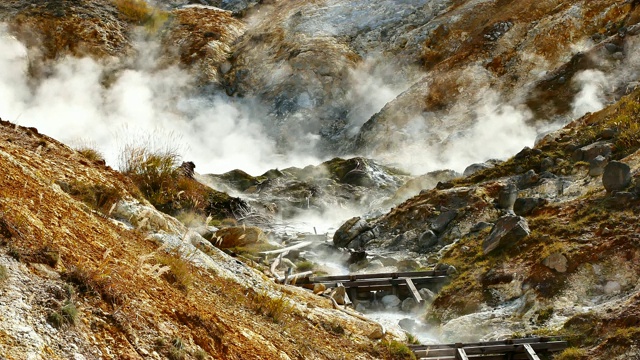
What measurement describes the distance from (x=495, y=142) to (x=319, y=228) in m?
7.43

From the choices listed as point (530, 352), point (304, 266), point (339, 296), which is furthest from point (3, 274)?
point (304, 266)

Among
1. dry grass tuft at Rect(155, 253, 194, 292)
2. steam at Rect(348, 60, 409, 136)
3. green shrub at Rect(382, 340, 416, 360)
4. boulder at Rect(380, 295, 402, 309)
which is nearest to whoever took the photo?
dry grass tuft at Rect(155, 253, 194, 292)

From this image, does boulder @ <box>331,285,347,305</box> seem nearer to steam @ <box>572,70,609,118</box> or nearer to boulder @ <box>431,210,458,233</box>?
boulder @ <box>431,210,458,233</box>

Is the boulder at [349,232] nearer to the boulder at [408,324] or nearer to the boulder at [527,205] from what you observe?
the boulder at [527,205]

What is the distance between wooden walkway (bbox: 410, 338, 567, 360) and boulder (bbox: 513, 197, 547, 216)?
4.57m

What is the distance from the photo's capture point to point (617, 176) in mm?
11297

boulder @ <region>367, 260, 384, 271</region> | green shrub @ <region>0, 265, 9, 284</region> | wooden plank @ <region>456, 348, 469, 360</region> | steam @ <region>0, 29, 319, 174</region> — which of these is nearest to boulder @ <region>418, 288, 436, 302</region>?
boulder @ <region>367, 260, 384, 271</region>

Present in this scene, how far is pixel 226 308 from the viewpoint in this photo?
6.27 m

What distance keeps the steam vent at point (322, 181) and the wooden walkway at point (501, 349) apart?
3 centimetres

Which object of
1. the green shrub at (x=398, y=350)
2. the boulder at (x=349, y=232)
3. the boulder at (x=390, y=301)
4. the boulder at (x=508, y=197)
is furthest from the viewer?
the boulder at (x=349, y=232)

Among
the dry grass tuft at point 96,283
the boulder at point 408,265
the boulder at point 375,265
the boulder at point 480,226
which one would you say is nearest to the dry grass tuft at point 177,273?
the dry grass tuft at point 96,283

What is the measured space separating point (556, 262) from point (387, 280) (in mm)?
2900

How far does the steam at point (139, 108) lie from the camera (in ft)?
94.3

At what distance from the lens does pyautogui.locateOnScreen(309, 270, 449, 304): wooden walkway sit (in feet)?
38.5
